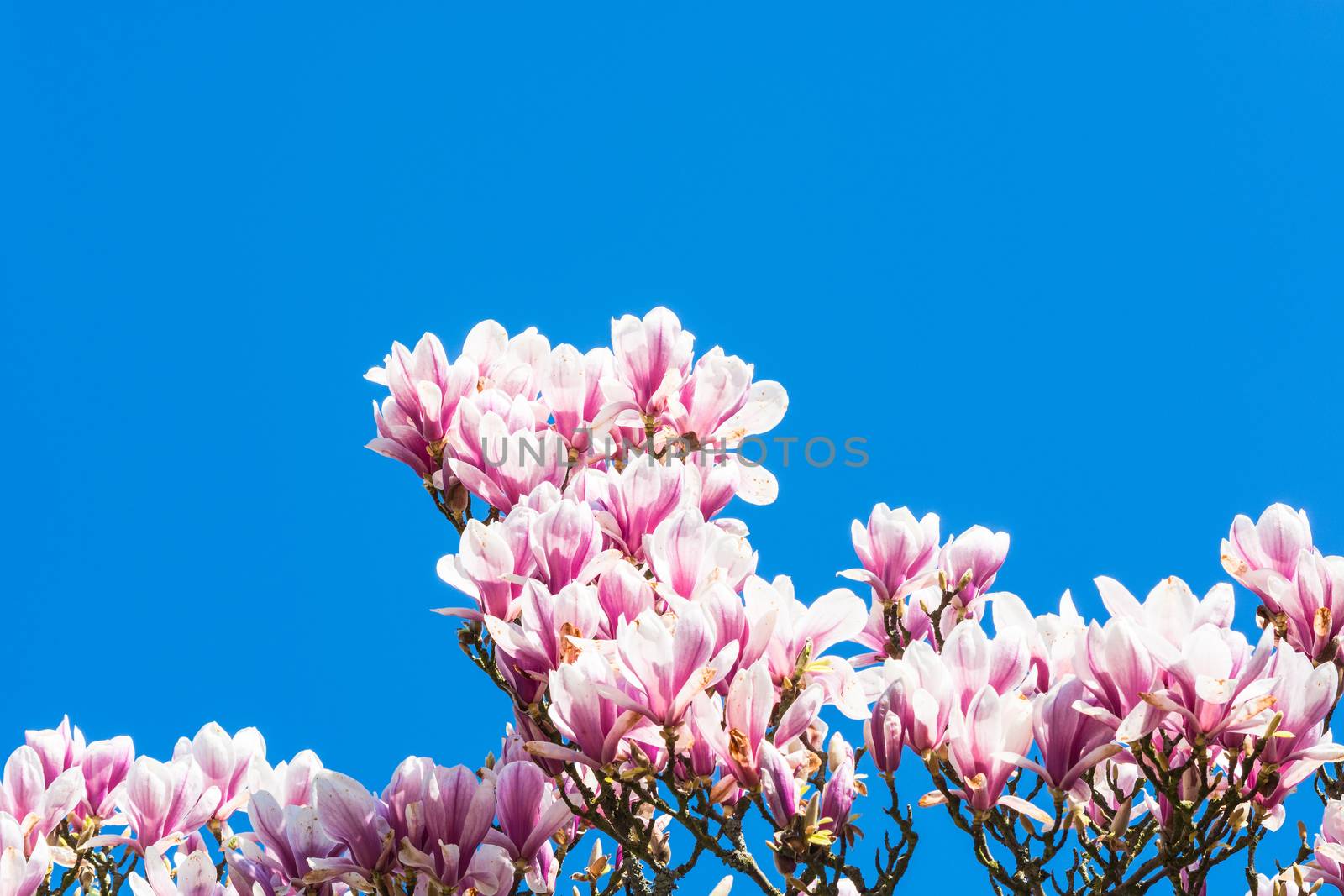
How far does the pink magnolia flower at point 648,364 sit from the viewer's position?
3756mm

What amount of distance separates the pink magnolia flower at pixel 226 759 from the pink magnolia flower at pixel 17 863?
0.56m

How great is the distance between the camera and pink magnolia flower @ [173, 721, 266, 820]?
3.91m

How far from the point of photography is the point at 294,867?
3033mm

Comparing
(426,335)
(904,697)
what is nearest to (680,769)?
(904,697)

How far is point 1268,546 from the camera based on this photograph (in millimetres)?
3387

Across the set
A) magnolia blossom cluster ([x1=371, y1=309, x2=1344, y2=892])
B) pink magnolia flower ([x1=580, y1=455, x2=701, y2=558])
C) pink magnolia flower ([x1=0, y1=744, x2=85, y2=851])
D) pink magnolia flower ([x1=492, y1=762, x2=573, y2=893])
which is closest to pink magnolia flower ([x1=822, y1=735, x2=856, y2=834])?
magnolia blossom cluster ([x1=371, y1=309, x2=1344, y2=892])

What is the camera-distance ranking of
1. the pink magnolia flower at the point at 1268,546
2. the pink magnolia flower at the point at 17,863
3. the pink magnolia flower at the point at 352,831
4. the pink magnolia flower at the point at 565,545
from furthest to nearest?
the pink magnolia flower at the point at 1268,546, the pink magnolia flower at the point at 17,863, the pink magnolia flower at the point at 565,545, the pink magnolia flower at the point at 352,831

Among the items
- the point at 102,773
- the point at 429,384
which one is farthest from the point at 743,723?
the point at 102,773

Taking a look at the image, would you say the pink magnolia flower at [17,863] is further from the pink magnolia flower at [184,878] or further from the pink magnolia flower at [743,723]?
the pink magnolia flower at [743,723]

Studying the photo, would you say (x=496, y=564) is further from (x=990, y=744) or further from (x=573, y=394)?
(x=990, y=744)

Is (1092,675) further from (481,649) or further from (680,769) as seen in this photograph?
(481,649)

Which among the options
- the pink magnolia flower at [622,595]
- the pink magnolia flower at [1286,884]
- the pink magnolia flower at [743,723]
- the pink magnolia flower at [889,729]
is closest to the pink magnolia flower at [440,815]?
the pink magnolia flower at [622,595]

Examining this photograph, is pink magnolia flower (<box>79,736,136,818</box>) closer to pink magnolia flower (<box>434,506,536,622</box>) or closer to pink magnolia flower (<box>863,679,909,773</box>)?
pink magnolia flower (<box>434,506,536,622</box>)

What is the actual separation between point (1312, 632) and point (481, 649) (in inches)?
86.0
